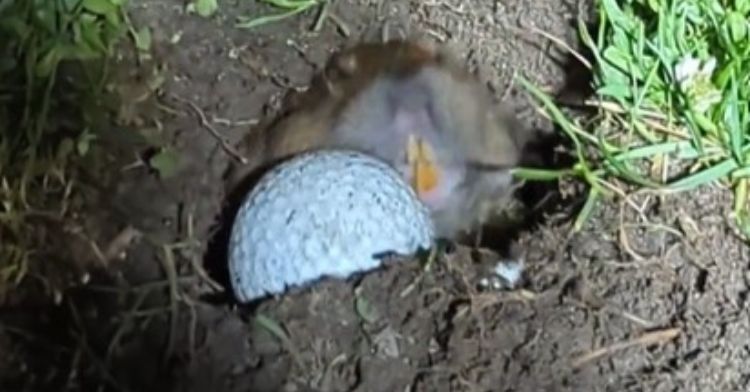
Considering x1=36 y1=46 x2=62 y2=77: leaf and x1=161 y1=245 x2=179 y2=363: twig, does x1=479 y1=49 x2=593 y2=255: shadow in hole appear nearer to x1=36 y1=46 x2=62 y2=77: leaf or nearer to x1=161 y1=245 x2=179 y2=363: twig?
x1=161 y1=245 x2=179 y2=363: twig

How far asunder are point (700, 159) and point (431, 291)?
353 millimetres

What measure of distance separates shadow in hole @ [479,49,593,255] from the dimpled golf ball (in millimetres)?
170

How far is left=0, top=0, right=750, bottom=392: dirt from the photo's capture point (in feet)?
5.63

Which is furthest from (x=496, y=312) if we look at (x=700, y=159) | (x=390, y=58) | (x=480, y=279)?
(x=390, y=58)

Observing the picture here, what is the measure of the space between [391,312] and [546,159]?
1.40 feet

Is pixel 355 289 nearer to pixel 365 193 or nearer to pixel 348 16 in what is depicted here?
pixel 365 193

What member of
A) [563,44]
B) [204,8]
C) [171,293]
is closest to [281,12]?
[204,8]

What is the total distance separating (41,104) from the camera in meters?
1.94

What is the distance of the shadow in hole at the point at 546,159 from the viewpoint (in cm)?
201

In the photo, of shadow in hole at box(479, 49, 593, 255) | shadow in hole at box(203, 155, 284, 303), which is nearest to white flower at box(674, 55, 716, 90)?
shadow in hole at box(479, 49, 593, 255)

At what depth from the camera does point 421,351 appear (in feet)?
5.65

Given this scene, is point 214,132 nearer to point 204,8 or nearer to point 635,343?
point 204,8

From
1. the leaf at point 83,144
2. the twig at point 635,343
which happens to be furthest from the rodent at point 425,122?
the twig at point 635,343

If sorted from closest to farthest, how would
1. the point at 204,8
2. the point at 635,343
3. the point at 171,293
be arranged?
the point at 635,343 → the point at 171,293 → the point at 204,8
